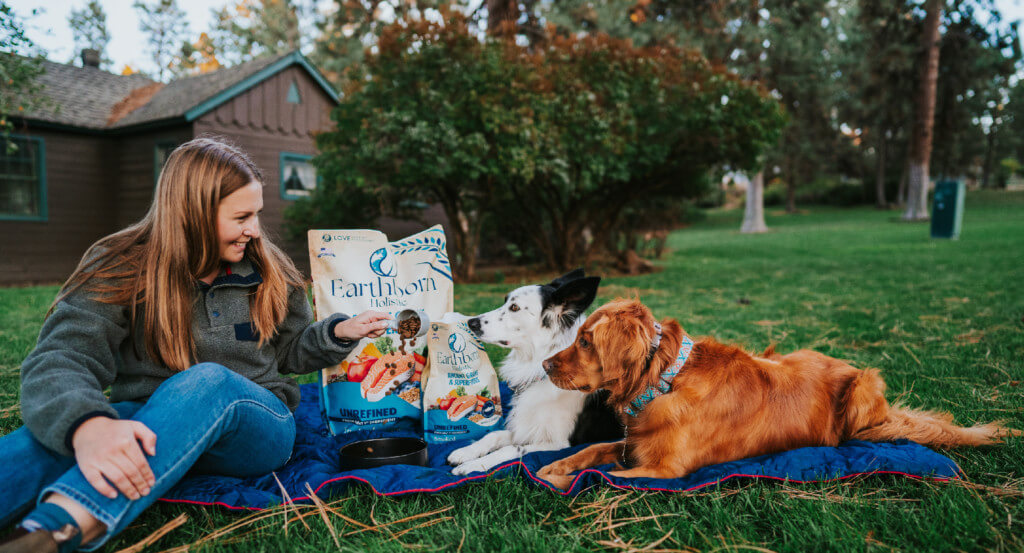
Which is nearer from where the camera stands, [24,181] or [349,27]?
[24,181]

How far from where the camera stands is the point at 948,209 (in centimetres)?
1567

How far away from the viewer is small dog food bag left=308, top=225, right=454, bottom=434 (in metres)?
2.93

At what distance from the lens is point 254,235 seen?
232 centimetres

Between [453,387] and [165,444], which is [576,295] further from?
[165,444]

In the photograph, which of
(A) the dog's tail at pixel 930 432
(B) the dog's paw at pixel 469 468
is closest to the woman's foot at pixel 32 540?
(B) the dog's paw at pixel 469 468

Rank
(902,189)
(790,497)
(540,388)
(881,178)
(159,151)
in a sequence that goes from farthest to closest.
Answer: (902,189) < (881,178) < (159,151) < (540,388) < (790,497)

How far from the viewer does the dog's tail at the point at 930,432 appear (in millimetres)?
2531

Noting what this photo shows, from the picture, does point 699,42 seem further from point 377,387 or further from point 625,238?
point 377,387

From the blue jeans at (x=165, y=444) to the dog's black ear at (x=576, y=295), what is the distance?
1.33 metres

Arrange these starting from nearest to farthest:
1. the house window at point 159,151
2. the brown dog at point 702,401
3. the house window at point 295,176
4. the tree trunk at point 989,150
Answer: the brown dog at point 702,401 < the house window at point 159,151 < the house window at point 295,176 < the tree trunk at point 989,150

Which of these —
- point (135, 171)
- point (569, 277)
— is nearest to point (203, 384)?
point (569, 277)

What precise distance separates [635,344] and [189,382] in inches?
61.3

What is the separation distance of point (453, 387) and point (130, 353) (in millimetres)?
1361

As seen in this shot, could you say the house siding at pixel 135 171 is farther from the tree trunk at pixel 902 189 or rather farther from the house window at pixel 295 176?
the tree trunk at pixel 902 189
